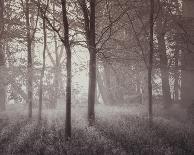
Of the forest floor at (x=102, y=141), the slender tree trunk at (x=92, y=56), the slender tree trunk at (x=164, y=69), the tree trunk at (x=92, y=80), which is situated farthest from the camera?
the slender tree trunk at (x=164, y=69)

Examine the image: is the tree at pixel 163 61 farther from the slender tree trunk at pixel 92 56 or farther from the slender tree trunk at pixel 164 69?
the slender tree trunk at pixel 92 56

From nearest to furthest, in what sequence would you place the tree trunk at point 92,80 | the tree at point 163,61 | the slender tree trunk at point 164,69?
the tree trunk at point 92,80 < the tree at point 163,61 < the slender tree trunk at point 164,69

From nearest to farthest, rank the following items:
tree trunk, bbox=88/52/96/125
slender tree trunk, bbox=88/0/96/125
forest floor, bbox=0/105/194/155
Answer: forest floor, bbox=0/105/194/155, slender tree trunk, bbox=88/0/96/125, tree trunk, bbox=88/52/96/125

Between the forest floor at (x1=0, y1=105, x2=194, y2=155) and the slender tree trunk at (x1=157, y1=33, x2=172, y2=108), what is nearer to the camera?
the forest floor at (x1=0, y1=105, x2=194, y2=155)

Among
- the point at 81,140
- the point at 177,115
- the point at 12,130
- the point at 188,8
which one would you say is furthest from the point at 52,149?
the point at 188,8

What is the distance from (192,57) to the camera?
72.0 feet

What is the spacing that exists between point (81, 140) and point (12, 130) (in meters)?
3.60

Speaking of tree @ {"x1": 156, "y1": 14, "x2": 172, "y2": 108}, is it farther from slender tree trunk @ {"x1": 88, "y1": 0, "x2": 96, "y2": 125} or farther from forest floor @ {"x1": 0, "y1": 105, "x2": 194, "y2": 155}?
forest floor @ {"x1": 0, "y1": 105, "x2": 194, "y2": 155}

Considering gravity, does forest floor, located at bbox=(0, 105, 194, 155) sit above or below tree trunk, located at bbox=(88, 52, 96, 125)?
below

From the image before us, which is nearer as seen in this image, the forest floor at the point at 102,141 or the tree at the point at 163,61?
the forest floor at the point at 102,141

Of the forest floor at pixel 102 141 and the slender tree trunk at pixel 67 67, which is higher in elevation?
the slender tree trunk at pixel 67 67

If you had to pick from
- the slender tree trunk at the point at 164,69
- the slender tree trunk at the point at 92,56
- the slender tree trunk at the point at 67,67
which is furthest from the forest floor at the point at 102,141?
the slender tree trunk at the point at 164,69

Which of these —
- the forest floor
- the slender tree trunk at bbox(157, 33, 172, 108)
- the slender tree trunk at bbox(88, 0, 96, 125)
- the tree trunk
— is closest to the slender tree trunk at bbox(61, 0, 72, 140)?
the forest floor

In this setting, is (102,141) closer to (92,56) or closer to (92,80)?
(92,80)
